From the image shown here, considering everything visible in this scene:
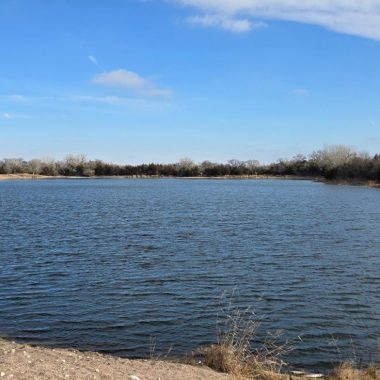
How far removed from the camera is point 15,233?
1200 inches

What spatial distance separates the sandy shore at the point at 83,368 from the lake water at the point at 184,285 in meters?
1.90

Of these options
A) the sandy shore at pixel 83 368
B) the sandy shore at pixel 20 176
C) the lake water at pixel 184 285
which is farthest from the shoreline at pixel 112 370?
the sandy shore at pixel 20 176

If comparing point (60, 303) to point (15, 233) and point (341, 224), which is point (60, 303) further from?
point (341, 224)

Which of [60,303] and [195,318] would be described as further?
[60,303]

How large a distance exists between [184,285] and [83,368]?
8.95 meters

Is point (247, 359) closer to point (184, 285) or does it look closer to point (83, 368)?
point (83, 368)

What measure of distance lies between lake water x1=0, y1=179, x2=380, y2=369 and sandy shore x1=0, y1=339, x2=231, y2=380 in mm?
1898

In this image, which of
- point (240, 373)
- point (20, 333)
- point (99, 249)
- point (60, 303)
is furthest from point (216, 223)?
point (240, 373)

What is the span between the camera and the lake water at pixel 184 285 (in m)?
12.3

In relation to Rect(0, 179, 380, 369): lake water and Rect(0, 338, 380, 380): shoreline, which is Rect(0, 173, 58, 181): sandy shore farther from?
Rect(0, 338, 380, 380): shoreline

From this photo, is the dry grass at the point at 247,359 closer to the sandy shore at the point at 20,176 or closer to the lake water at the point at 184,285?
the lake water at the point at 184,285

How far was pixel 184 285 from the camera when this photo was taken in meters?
16.9

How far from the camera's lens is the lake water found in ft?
40.2

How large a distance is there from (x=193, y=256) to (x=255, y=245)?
4.48 metres
